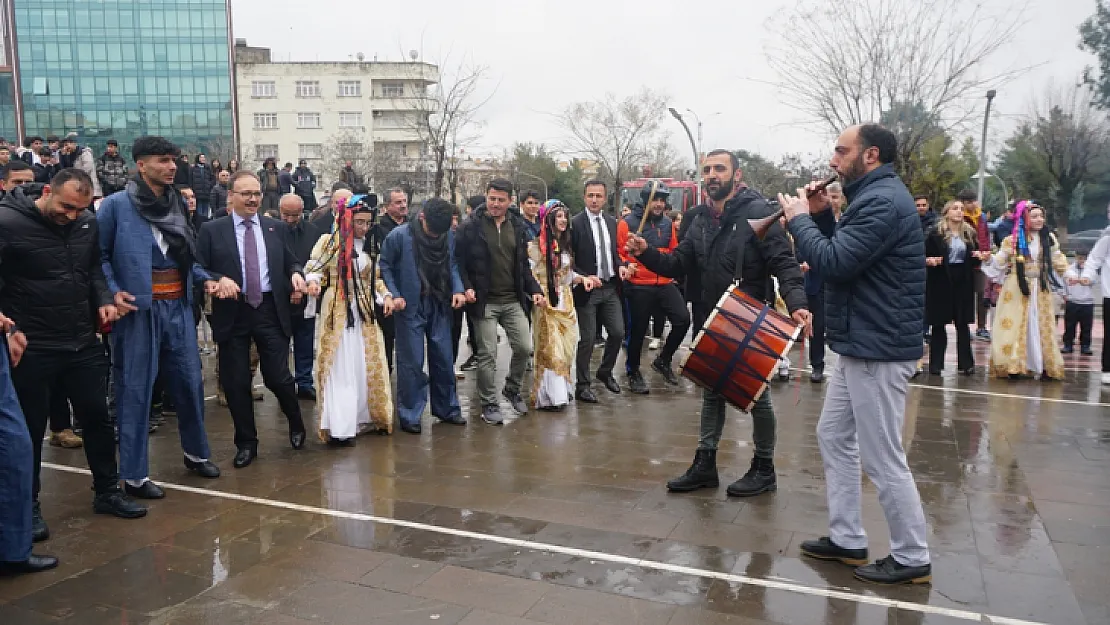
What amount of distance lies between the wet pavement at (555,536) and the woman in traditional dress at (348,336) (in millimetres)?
340

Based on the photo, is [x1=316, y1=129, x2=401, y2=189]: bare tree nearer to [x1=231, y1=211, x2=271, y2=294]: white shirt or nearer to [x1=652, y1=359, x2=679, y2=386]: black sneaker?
[x1=652, y1=359, x2=679, y2=386]: black sneaker

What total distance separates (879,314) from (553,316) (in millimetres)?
4218

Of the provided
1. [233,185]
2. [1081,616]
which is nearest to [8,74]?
[233,185]

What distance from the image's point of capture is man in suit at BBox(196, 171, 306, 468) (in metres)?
6.12

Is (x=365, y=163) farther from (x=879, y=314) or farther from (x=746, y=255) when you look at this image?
(x=879, y=314)

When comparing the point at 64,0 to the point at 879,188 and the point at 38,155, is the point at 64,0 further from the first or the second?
the point at 879,188

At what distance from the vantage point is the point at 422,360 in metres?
7.36

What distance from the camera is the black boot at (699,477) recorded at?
5.35 metres

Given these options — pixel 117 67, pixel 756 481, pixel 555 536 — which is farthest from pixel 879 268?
pixel 117 67

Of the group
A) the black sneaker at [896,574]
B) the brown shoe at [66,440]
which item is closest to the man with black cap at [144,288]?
the brown shoe at [66,440]

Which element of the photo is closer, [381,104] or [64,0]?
[381,104]

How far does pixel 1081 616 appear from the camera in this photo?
3621 mm

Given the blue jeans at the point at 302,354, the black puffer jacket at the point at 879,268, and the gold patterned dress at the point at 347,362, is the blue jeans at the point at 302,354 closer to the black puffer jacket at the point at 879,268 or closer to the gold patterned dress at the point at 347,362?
the gold patterned dress at the point at 347,362

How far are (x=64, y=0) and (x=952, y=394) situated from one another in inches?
3402
